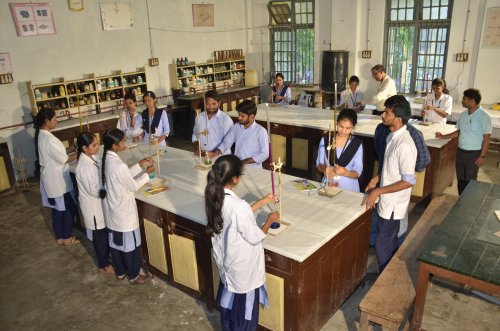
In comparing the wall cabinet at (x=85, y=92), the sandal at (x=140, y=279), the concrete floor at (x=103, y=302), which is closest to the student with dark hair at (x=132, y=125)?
the wall cabinet at (x=85, y=92)

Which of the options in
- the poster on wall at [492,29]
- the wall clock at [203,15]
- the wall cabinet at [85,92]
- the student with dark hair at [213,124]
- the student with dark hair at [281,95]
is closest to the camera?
the student with dark hair at [213,124]

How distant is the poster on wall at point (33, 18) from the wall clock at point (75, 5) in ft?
1.19

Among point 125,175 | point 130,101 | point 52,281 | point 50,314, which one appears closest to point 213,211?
point 125,175

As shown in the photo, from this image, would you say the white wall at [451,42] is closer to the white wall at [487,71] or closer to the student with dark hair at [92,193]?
the white wall at [487,71]

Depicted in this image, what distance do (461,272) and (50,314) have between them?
11.0ft

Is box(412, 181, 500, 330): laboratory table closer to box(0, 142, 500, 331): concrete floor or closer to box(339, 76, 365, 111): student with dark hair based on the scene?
box(0, 142, 500, 331): concrete floor

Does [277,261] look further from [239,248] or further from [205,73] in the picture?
[205,73]

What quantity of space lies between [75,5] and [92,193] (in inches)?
197

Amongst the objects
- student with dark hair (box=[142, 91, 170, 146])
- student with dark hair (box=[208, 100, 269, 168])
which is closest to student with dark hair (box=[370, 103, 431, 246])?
student with dark hair (box=[208, 100, 269, 168])

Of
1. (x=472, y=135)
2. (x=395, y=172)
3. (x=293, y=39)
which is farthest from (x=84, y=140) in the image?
(x=293, y=39)

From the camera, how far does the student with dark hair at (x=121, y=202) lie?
346cm

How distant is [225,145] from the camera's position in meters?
4.86

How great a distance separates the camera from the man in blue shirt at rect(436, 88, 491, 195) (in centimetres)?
464

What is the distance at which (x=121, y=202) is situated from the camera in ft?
11.7
